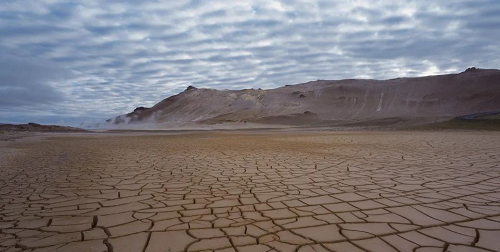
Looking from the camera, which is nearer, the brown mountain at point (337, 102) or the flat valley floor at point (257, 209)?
the flat valley floor at point (257, 209)

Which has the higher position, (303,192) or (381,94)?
(381,94)

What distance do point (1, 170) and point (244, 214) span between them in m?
5.40

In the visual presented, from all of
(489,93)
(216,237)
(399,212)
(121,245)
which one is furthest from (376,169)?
(489,93)

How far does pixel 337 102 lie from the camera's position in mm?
51969

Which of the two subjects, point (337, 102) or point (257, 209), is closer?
point (257, 209)

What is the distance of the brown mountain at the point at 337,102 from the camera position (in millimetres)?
44125

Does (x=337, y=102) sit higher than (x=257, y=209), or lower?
higher

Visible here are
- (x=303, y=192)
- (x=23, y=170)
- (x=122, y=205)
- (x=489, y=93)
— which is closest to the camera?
(x=122, y=205)

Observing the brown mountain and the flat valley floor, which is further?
the brown mountain

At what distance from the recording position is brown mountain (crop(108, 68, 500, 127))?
44.1 metres

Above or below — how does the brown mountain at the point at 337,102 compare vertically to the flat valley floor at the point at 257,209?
above

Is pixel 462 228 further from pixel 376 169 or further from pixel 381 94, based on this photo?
pixel 381 94

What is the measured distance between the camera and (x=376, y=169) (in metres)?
5.41

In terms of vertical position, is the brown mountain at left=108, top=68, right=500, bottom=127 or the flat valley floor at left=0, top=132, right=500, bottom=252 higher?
the brown mountain at left=108, top=68, right=500, bottom=127
